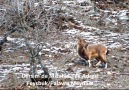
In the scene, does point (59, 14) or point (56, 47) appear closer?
point (56, 47)

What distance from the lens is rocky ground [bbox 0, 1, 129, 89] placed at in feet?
39.4

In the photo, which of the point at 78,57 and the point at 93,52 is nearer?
the point at 93,52

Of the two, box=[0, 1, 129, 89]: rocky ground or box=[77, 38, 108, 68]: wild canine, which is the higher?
box=[77, 38, 108, 68]: wild canine

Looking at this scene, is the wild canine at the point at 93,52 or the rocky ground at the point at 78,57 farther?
the wild canine at the point at 93,52

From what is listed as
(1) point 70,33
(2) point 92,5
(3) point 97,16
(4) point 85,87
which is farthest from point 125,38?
(4) point 85,87

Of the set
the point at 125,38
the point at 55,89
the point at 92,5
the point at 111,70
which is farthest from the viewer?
the point at 92,5

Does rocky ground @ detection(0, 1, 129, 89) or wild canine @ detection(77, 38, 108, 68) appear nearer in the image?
rocky ground @ detection(0, 1, 129, 89)

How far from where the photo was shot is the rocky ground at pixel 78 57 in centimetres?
1200

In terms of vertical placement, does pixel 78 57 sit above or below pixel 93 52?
below

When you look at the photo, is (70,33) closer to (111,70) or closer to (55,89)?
(111,70)

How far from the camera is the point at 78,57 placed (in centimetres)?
1497

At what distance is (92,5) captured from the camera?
23.5 meters

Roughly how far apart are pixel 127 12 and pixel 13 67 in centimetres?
1033

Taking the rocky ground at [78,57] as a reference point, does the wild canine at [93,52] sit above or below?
above
